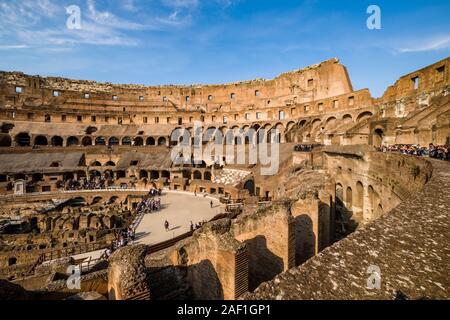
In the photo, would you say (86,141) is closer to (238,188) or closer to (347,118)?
(238,188)

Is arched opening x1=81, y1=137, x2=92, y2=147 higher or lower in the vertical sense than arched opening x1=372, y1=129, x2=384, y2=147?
higher

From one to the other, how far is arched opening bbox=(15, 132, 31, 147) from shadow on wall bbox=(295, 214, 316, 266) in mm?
43370

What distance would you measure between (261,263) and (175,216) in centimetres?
1284

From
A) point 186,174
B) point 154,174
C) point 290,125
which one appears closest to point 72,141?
point 154,174

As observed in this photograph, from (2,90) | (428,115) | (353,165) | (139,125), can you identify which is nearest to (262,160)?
(353,165)

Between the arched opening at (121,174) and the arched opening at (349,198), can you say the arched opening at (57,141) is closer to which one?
the arched opening at (121,174)

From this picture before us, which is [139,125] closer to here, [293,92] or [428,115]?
[293,92]

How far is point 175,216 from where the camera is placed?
19.4 meters

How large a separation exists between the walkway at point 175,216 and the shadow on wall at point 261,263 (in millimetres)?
8494

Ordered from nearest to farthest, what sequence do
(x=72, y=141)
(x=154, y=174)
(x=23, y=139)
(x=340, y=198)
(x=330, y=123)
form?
1. (x=340, y=198)
2. (x=330, y=123)
3. (x=154, y=174)
4. (x=23, y=139)
5. (x=72, y=141)

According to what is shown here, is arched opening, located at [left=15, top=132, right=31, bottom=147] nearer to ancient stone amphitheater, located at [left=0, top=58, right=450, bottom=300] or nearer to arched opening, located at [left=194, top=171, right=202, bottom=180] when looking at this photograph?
ancient stone amphitheater, located at [left=0, top=58, right=450, bottom=300]

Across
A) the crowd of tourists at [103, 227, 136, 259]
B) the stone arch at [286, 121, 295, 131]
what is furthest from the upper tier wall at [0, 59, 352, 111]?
the crowd of tourists at [103, 227, 136, 259]

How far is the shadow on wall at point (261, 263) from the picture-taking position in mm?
7414

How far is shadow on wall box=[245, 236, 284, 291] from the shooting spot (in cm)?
741
